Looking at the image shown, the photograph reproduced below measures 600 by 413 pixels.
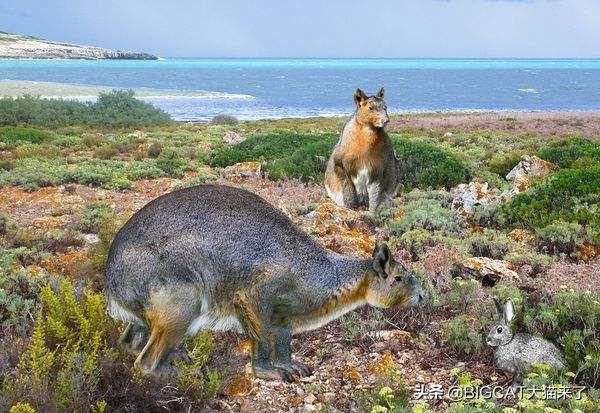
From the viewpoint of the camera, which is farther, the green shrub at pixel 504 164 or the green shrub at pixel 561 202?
the green shrub at pixel 504 164

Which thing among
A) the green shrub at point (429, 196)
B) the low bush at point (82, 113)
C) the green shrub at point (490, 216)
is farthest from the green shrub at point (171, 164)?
the low bush at point (82, 113)

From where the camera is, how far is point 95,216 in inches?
408

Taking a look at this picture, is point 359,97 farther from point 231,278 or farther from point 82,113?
point 82,113

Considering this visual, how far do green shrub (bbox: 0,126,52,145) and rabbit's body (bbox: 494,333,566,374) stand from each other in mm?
18901

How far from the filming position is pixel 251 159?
18016 millimetres

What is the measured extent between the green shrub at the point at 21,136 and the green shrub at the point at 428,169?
12534mm

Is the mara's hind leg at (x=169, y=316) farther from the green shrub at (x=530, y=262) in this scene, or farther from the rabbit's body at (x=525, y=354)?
the green shrub at (x=530, y=262)

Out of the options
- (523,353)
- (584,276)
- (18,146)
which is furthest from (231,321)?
(18,146)

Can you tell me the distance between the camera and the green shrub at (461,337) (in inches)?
230

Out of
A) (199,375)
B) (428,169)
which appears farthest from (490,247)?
(428,169)

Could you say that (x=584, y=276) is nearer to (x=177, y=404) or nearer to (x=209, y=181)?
(x=177, y=404)

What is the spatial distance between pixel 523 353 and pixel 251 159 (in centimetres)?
1315

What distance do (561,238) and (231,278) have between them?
583 centimetres

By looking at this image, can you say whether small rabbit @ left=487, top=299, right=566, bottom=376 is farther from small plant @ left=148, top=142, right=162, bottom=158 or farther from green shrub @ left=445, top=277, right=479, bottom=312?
small plant @ left=148, top=142, right=162, bottom=158
